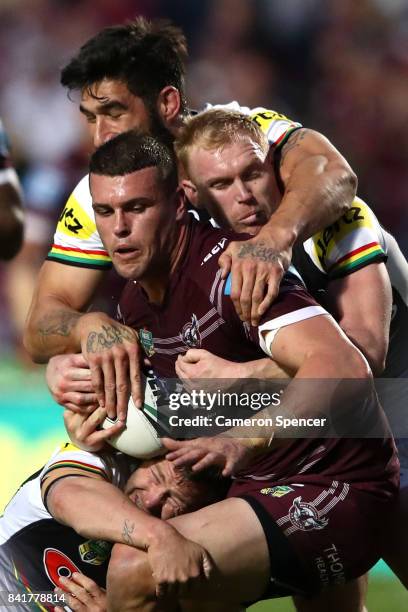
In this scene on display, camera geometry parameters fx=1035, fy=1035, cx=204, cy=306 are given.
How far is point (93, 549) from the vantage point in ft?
11.6

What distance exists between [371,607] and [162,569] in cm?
211

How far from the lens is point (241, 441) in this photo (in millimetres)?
2979

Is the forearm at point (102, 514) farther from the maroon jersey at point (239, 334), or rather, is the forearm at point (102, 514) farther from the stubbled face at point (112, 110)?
the stubbled face at point (112, 110)

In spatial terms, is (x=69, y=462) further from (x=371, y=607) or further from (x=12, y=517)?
(x=371, y=607)

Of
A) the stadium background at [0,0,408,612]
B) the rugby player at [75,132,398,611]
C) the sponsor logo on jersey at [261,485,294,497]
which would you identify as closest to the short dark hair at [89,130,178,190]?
the rugby player at [75,132,398,611]

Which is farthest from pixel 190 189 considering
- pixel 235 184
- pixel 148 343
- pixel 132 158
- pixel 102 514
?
pixel 102 514

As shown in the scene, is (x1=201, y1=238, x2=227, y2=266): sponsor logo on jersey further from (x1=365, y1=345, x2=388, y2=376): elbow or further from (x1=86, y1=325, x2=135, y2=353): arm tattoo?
(x1=365, y1=345, x2=388, y2=376): elbow

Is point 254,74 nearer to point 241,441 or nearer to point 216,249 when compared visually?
point 216,249

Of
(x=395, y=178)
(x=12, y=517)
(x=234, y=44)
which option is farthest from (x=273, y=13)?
(x=12, y=517)

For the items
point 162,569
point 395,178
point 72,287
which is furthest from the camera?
point 395,178

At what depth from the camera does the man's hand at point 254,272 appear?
3.06m

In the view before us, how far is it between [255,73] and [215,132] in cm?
570

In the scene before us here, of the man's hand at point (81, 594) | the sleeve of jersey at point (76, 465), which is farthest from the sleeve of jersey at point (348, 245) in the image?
the man's hand at point (81, 594)

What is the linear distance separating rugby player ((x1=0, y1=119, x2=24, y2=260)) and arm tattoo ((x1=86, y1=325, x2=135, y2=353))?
54.3 inches
